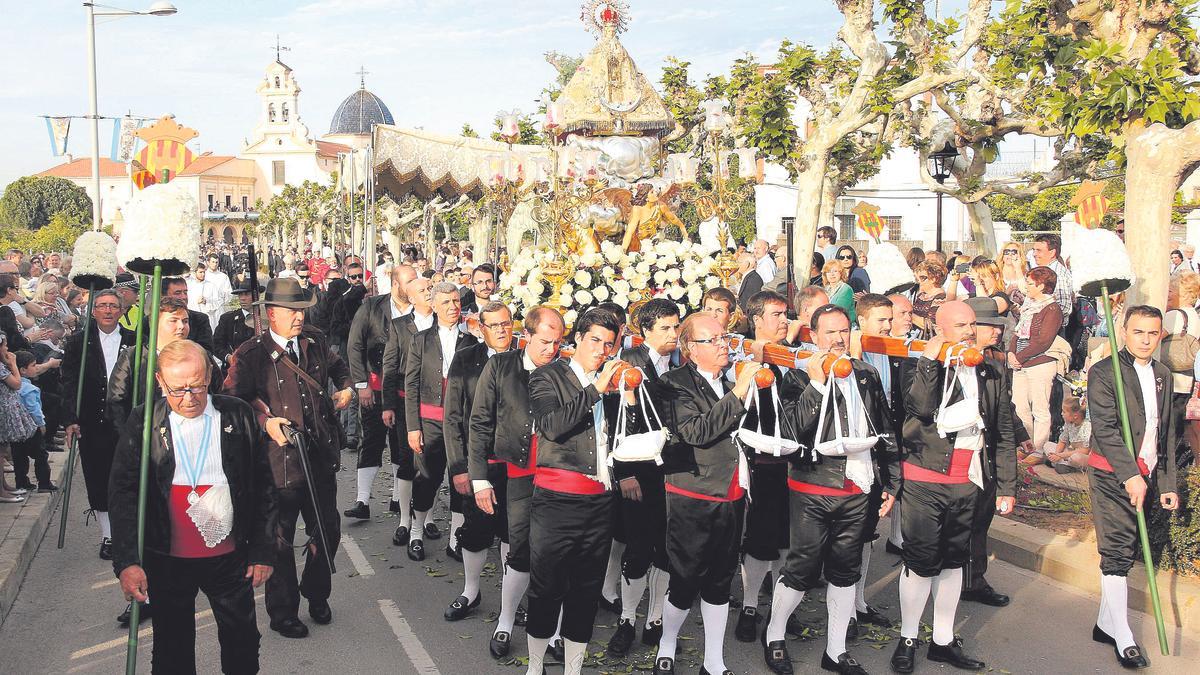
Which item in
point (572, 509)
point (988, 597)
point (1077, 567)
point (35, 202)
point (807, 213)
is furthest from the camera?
point (35, 202)

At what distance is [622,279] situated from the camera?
7.75m

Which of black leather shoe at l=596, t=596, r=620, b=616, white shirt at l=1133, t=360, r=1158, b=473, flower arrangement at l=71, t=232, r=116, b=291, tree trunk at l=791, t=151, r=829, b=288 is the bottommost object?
black leather shoe at l=596, t=596, r=620, b=616

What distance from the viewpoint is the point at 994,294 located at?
28.7 ft

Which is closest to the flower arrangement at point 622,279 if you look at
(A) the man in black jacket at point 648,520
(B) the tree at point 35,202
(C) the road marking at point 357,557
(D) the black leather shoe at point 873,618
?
(A) the man in black jacket at point 648,520

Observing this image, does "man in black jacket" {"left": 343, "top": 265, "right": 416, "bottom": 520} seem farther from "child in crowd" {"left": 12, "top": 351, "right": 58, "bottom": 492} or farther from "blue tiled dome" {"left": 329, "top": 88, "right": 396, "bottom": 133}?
"blue tiled dome" {"left": 329, "top": 88, "right": 396, "bottom": 133}

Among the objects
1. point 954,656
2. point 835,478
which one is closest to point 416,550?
point 835,478

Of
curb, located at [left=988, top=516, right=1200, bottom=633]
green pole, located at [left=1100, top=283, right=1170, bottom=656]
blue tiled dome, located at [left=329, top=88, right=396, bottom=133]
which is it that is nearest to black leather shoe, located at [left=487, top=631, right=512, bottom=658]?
green pole, located at [left=1100, top=283, right=1170, bottom=656]

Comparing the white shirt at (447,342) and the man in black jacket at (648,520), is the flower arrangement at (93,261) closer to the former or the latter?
the white shirt at (447,342)

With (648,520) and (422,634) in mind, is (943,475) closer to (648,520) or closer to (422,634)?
(648,520)

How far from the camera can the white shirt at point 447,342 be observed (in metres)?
7.54

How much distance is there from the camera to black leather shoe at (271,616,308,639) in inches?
244

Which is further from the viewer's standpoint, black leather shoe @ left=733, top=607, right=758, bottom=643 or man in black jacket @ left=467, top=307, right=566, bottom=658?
black leather shoe @ left=733, top=607, right=758, bottom=643

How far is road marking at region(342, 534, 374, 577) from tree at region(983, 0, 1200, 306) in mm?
6730

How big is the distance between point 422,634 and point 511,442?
4.65 feet
